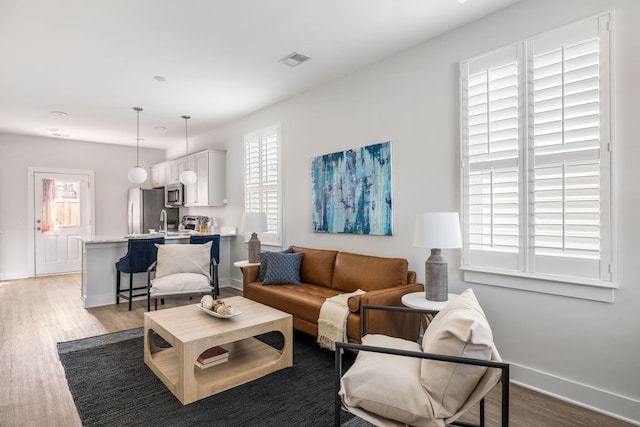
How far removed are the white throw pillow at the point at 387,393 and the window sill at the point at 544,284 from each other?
1.33 metres

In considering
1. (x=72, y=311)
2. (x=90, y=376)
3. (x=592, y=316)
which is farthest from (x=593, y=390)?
(x=72, y=311)

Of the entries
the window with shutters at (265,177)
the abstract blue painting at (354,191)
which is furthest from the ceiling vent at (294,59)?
the window with shutters at (265,177)

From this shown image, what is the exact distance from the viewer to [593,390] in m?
2.31

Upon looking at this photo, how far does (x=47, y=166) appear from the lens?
7.23 metres

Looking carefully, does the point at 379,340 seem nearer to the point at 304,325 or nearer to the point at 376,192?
the point at 304,325

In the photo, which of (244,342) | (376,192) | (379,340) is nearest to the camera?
(379,340)

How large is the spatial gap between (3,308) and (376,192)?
5075 millimetres

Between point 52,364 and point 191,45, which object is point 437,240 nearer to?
point 191,45

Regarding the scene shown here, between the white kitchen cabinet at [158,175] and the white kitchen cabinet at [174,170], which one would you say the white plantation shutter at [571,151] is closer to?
the white kitchen cabinet at [174,170]

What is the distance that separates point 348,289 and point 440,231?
134 centimetres

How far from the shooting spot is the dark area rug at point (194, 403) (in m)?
2.18

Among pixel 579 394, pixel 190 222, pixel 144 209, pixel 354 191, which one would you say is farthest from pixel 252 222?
pixel 144 209

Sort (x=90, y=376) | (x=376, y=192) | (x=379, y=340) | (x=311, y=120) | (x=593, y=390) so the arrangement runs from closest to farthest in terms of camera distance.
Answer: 1. (x=379, y=340)
2. (x=593, y=390)
3. (x=90, y=376)
4. (x=376, y=192)
5. (x=311, y=120)

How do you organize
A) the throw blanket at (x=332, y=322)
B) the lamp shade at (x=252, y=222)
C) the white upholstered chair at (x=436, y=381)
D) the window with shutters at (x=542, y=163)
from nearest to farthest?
1. the white upholstered chair at (x=436, y=381)
2. the window with shutters at (x=542, y=163)
3. the throw blanket at (x=332, y=322)
4. the lamp shade at (x=252, y=222)
